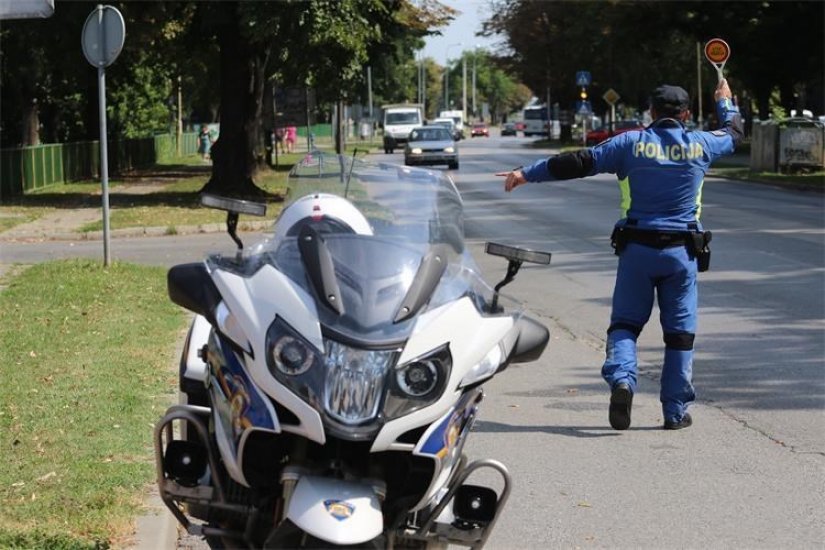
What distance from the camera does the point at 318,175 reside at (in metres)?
5.29

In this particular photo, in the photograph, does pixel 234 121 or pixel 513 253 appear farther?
pixel 234 121

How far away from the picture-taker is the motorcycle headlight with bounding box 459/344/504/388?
165 inches

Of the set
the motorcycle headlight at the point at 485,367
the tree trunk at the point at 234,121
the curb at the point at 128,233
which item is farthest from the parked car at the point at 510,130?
the motorcycle headlight at the point at 485,367

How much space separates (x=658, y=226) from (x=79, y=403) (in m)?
3.52

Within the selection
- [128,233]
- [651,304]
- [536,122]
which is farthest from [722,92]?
[536,122]

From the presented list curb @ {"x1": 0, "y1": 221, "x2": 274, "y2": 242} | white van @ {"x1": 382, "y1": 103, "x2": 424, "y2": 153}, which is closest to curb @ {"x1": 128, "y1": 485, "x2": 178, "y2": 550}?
curb @ {"x1": 0, "y1": 221, "x2": 274, "y2": 242}

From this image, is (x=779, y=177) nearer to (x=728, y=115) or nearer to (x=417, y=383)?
(x=728, y=115)

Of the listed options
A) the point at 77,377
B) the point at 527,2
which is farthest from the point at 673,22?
the point at 77,377

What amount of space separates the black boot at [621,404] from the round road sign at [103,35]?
10.3 m

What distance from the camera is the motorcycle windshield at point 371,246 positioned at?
164 inches

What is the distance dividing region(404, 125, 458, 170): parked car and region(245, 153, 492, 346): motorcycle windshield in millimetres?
42103

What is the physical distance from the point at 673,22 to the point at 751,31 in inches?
143

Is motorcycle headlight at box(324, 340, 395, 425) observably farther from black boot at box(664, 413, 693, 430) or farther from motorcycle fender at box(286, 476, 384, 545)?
black boot at box(664, 413, 693, 430)

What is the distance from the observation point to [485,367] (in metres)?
4.27
